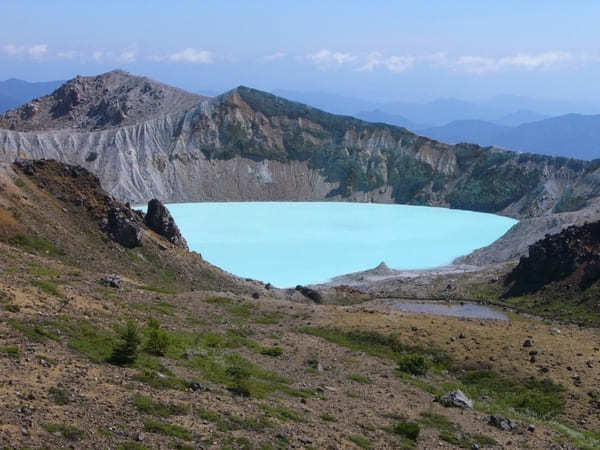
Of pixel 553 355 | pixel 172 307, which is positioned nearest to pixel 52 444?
pixel 172 307

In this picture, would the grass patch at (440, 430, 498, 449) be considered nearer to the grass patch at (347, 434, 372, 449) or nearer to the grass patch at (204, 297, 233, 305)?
the grass patch at (347, 434, 372, 449)

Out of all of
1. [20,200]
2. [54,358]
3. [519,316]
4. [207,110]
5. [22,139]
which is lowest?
[519,316]

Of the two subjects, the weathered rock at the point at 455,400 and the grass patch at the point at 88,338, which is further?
the weathered rock at the point at 455,400

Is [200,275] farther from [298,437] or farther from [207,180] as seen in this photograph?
[207,180]

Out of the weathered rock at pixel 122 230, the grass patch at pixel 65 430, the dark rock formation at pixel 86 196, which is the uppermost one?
the dark rock formation at pixel 86 196

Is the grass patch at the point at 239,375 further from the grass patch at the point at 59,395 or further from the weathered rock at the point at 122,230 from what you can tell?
the weathered rock at the point at 122,230

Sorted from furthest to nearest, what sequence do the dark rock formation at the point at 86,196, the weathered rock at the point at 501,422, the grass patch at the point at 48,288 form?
the dark rock formation at the point at 86,196 < the grass patch at the point at 48,288 < the weathered rock at the point at 501,422

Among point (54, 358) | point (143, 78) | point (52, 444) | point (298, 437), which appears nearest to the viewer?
point (52, 444)

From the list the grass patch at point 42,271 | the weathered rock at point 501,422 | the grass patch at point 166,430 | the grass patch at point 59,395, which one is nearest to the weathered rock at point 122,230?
the grass patch at point 42,271
